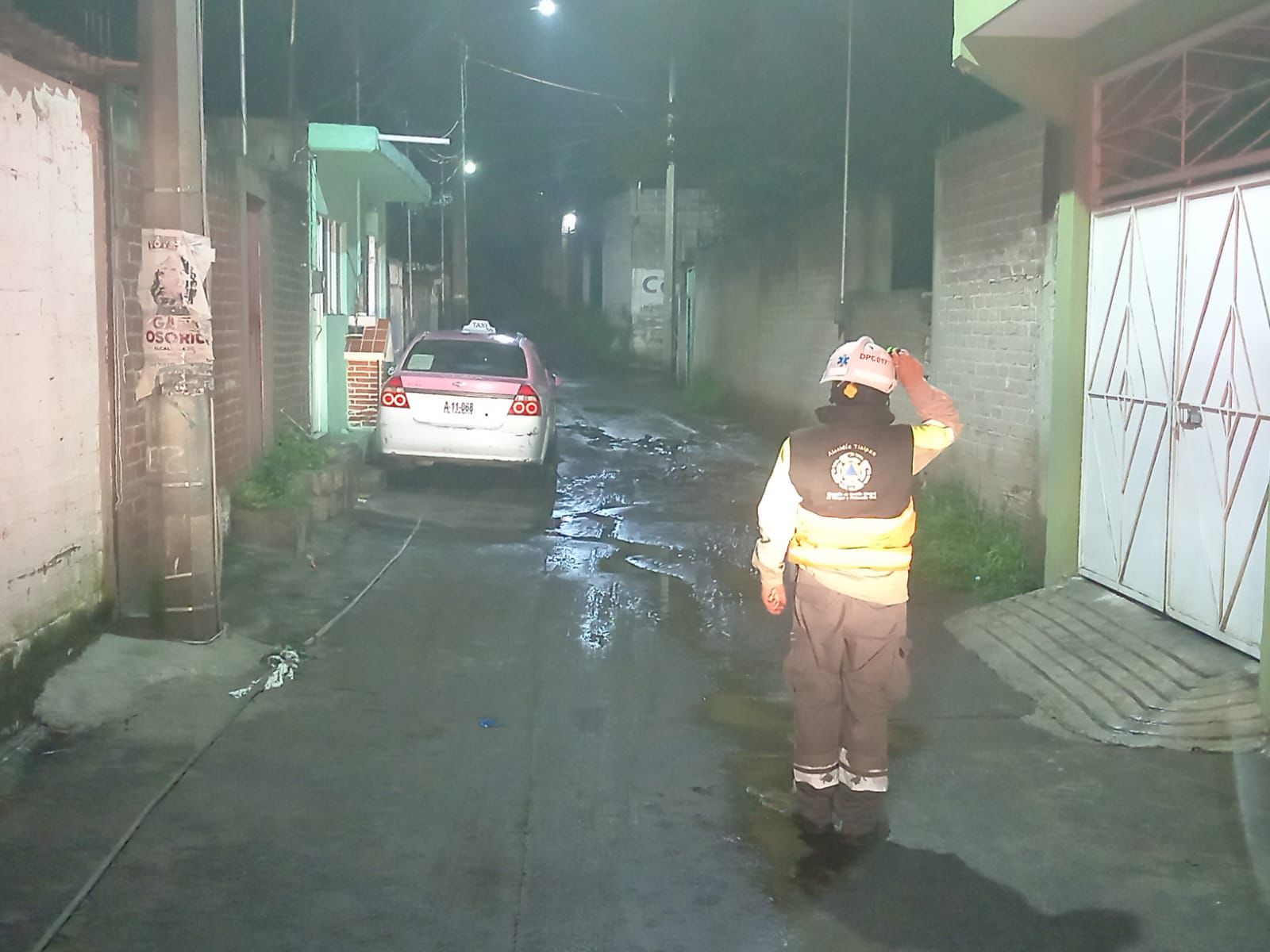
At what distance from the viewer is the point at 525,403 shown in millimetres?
13297

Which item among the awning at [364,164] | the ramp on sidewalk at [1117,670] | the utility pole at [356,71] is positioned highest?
the utility pole at [356,71]

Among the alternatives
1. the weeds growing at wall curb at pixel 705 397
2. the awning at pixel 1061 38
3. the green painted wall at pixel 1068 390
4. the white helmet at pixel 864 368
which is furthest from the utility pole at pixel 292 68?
the weeds growing at wall curb at pixel 705 397

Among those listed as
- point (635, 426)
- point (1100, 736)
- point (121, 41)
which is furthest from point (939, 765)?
point (635, 426)

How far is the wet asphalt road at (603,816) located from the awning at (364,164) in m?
7.27

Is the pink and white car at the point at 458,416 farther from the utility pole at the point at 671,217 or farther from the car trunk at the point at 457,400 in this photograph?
the utility pole at the point at 671,217

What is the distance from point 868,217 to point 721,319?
8.91 m

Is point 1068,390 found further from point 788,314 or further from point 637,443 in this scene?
point 788,314

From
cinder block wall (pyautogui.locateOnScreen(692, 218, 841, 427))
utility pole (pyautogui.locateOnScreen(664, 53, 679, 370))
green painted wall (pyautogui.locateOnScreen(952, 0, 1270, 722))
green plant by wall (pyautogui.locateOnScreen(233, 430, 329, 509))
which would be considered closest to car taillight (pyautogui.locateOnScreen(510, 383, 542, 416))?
green plant by wall (pyautogui.locateOnScreen(233, 430, 329, 509))

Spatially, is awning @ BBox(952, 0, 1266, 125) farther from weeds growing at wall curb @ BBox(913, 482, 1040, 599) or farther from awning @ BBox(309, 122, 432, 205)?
awning @ BBox(309, 122, 432, 205)

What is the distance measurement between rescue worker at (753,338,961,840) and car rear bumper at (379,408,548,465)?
8431 mm

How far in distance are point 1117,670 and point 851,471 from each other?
8.31 feet

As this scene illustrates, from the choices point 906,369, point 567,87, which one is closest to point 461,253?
point 567,87

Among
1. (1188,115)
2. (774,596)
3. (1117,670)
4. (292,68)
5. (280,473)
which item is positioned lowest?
(1117,670)

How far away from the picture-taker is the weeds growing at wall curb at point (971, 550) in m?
8.91
